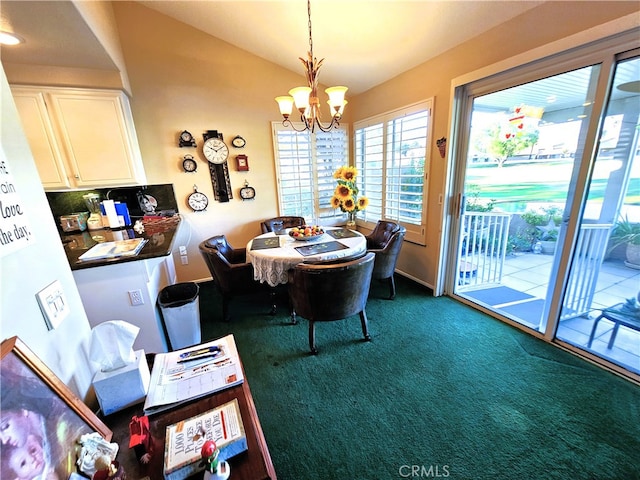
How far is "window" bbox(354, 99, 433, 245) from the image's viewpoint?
2.98 m

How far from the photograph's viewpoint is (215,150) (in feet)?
11.0

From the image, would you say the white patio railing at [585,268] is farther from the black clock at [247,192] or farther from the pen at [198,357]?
the black clock at [247,192]

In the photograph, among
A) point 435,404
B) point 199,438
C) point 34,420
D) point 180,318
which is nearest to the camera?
point 34,420

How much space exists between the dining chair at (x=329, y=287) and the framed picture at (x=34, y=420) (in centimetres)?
142

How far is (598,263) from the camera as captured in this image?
6.57 feet

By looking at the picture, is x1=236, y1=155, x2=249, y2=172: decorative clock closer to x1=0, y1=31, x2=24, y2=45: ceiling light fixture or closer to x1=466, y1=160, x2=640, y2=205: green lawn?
x1=0, y1=31, x2=24, y2=45: ceiling light fixture

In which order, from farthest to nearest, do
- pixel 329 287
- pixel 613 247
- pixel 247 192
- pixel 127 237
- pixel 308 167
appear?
pixel 308 167, pixel 247 192, pixel 127 237, pixel 329 287, pixel 613 247

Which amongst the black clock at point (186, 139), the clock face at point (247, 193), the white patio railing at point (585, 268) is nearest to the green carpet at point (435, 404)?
the white patio railing at point (585, 268)

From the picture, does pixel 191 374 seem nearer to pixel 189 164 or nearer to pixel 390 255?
pixel 390 255

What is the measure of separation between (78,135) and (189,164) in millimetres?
1031

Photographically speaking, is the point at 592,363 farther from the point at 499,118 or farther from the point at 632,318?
the point at 499,118

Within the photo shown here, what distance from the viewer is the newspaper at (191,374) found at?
853 millimetres

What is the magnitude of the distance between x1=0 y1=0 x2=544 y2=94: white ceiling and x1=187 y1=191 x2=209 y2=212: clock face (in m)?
1.45

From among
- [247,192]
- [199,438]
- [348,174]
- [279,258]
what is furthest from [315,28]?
[199,438]
